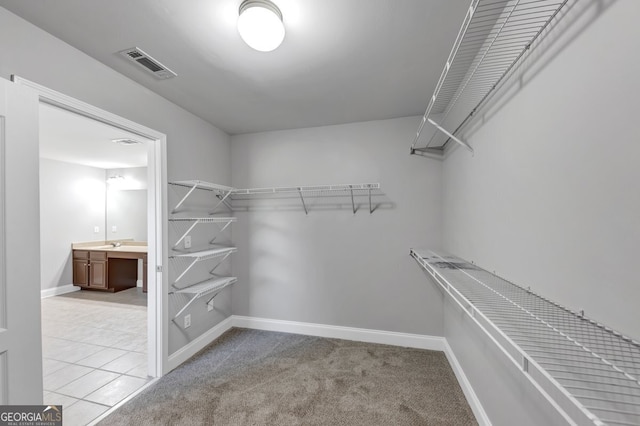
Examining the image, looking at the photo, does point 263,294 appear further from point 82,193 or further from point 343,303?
point 82,193

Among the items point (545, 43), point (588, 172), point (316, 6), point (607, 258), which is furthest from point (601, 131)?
point (316, 6)

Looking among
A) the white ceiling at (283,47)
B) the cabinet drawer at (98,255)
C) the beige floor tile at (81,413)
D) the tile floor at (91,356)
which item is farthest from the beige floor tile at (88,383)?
the cabinet drawer at (98,255)

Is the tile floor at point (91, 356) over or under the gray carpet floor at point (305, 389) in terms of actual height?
under

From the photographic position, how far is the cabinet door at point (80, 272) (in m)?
4.81

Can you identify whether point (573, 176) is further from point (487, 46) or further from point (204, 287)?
point (204, 287)

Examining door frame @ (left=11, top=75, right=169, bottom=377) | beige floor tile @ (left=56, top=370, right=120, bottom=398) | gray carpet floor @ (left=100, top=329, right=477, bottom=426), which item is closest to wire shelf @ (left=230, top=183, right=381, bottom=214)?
door frame @ (left=11, top=75, right=169, bottom=377)

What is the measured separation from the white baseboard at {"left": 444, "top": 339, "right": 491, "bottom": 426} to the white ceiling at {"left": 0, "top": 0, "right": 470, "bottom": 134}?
7.39ft

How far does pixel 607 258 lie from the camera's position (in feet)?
2.32

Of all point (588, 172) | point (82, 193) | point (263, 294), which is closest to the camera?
point (588, 172)

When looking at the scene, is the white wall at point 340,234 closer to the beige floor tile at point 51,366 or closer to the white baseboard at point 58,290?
the beige floor tile at point 51,366

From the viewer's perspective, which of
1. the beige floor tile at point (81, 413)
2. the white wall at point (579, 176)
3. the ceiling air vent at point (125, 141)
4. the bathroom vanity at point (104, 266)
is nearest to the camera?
the white wall at point (579, 176)

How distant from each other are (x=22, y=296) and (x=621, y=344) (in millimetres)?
2322

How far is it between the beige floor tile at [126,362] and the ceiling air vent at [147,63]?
250 cm

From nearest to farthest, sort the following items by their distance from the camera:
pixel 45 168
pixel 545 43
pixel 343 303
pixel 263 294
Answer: pixel 545 43, pixel 343 303, pixel 263 294, pixel 45 168
